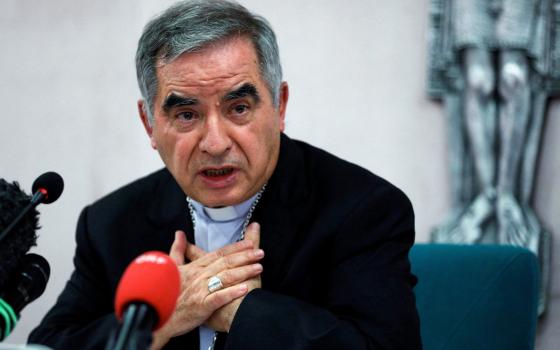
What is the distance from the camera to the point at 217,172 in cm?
179

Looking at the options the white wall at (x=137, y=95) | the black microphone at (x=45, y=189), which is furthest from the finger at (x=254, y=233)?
the white wall at (x=137, y=95)

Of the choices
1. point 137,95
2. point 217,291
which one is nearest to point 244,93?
point 217,291

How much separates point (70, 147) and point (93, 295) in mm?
2493

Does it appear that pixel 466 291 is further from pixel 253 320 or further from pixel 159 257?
pixel 159 257

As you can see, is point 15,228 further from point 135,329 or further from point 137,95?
point 137,95

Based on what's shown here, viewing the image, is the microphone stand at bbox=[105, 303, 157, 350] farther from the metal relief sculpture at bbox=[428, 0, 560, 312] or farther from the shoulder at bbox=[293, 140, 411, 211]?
the metal relief sculpture at bbox=[428, 0, 560, 312]

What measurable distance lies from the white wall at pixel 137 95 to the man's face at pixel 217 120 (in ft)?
6.55

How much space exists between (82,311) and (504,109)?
2.15 meters

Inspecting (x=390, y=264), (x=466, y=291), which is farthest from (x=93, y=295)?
(x=466, y=291)

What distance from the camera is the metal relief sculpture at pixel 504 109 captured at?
11.1ft

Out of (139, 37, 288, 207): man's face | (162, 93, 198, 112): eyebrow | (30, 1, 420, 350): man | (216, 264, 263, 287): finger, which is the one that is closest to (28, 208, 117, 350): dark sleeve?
(30, 1, 420, 350): man

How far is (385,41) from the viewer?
379 cm

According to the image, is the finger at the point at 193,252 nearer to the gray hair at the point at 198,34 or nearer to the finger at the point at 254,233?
the finger at the point at 254,233

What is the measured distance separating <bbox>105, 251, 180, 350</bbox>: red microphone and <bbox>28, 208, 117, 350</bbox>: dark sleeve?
33.5 inches
